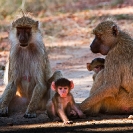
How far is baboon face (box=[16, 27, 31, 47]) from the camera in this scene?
1023cm

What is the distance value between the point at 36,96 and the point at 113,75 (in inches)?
59.0

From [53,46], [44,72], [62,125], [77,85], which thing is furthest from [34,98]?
[53,46]

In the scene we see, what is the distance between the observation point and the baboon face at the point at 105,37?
9.65 metres

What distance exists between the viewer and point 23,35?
10.3 metres

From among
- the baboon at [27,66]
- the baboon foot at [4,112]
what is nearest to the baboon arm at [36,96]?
the baboon at [27,66]

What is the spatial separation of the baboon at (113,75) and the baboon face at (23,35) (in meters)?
1.23

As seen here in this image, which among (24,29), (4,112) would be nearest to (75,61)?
(24,29)

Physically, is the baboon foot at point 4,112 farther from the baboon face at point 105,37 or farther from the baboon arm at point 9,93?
the baboon face at point 105,37

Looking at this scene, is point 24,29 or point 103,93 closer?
point 103,93

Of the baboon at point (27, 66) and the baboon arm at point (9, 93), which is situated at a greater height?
the baboon at point (27, 66)

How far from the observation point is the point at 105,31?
380 inches

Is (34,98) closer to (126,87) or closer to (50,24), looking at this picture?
(126,87)

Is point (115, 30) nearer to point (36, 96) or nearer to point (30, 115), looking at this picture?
point (36, 96)

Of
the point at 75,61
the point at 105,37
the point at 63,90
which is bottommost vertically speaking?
the point at 63,90
